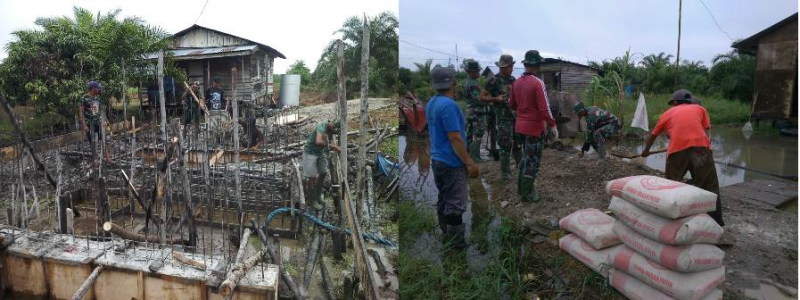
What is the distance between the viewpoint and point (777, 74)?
6961 mm

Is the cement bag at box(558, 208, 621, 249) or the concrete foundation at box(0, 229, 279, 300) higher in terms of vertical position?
the cement bag at box(558, 208, 621, 249)

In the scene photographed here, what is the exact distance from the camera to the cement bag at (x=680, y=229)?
7.57 ft

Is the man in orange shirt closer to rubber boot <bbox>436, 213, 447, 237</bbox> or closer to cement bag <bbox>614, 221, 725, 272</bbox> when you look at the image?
cement bag <bbox>614, 221, 725, 272</bbox>

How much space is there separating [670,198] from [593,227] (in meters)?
0.57

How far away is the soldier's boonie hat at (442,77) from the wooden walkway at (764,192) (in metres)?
3.04

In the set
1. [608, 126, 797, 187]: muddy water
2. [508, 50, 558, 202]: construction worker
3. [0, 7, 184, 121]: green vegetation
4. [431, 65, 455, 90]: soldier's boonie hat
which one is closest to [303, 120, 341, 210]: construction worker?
[508, 50, 558, 202]: construction worker

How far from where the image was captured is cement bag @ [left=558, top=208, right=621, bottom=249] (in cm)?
278

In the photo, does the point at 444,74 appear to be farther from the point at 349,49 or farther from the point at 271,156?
the point at 271,156

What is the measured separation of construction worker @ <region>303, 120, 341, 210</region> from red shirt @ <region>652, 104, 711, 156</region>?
2706mm

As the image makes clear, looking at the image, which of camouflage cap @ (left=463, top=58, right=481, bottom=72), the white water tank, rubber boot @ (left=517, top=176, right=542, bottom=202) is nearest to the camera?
rubber boot @ (left=517, top=176, right=542, bottom=202)

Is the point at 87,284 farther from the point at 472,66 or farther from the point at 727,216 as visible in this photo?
the point at 727,216

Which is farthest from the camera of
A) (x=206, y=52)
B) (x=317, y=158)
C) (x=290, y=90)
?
(x=206, y=52)

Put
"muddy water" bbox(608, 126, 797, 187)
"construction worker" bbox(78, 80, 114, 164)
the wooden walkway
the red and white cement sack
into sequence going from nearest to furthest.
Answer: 1. the red and white cement sack
2. the wooden walkway
3. "muddy water" bbox(608, 126, 797, 187)
4. "construction worker" bbox(78, 80, 114, 164)

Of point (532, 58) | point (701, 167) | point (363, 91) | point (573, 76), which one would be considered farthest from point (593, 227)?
point (573, 76)
